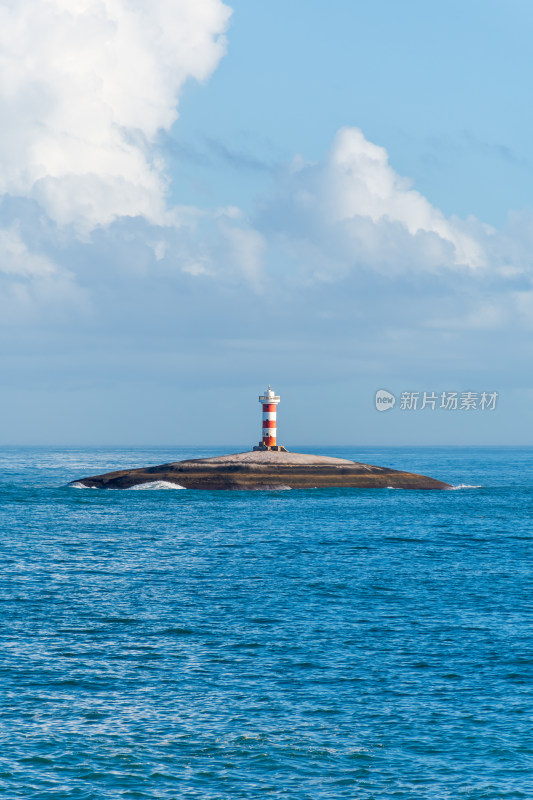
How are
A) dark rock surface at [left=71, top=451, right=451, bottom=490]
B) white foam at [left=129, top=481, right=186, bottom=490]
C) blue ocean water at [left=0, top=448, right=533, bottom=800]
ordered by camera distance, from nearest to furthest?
blue ocean water at [left=0, top=448, right=533, bottom=800], dark rock surface at [left=71, top=451, right=451, bottom=490], white foam at [left=129, top=481, right=186, bottom=490]

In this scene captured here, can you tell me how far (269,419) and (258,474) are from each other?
5.85 meters

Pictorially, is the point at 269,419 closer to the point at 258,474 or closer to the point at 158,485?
the point at 258,474

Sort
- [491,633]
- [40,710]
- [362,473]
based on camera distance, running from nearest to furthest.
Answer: [40,710] → [491,633] → [362,473]

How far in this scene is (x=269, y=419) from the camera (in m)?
76.9

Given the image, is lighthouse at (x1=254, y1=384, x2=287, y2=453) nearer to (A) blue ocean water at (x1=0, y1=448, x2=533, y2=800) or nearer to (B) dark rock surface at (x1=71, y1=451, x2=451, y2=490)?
(B) dark rock surface at (x1=71, y1=451, x2=451, y2=490)

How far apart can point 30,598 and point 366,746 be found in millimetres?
16419

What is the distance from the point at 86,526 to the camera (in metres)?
51.6

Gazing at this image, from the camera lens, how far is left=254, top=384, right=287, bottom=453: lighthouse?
75.6 meters

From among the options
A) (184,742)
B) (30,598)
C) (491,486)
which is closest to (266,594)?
(30,598)

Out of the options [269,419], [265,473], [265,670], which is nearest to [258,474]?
[265,473]

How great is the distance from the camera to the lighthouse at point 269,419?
2975 inches

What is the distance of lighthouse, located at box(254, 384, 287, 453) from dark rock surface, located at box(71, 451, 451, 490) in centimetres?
131

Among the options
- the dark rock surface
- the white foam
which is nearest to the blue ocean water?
the dark rock surface

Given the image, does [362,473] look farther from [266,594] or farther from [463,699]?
[463,699]
